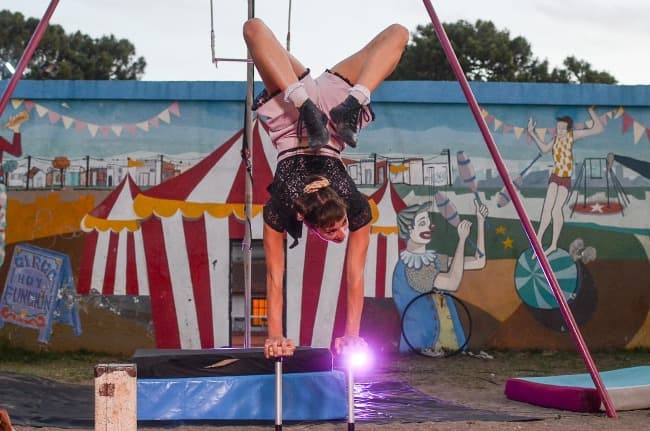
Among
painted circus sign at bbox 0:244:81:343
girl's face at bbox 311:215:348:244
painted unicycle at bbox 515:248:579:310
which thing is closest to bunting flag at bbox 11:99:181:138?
painted circus sign at bbox 0:244:81:343

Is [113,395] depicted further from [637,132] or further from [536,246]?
[637,132]

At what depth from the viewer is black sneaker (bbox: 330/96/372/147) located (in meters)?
5.14

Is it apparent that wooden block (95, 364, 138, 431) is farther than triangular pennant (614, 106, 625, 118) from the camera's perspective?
No

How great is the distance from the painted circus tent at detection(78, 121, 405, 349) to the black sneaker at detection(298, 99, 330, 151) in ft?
18.0

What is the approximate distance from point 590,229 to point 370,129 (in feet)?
9.45

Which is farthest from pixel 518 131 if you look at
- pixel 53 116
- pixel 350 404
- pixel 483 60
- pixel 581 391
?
pixel 483 60

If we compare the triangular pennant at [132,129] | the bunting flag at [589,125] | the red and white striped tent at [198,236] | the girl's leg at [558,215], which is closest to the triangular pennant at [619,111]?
the bunting flag at [589,125]

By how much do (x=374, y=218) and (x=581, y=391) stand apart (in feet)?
14.6

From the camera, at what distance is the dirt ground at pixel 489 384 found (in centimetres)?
610

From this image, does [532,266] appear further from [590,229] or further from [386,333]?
[386,333]

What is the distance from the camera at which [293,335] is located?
417 inches

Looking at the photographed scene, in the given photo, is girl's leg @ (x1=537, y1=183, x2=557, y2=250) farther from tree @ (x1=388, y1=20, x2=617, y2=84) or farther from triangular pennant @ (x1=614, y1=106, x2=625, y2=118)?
tree @ (x1=388, y1=20, x2=617, y2=84)

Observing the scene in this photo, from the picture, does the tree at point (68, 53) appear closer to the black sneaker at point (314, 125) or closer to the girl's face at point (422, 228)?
the girl's face at point (422, 228)

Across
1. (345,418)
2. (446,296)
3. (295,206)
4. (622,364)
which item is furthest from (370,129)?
(295,206)
